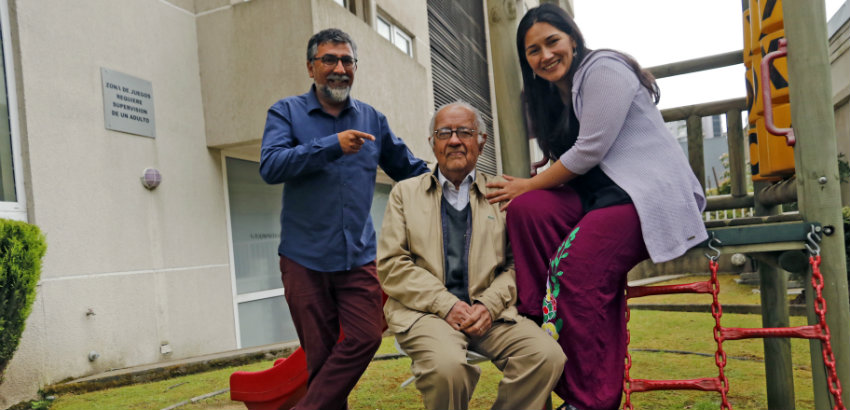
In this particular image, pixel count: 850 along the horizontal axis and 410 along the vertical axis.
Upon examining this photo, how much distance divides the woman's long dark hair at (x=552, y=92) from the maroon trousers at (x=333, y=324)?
3.72 ft

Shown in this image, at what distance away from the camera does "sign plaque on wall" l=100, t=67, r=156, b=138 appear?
5520 mm

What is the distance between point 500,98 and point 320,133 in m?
0.99

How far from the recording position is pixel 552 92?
2.75 metres

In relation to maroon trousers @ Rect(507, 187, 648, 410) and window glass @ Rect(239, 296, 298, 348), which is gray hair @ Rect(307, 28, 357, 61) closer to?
maroon trousers @ Rect(507, 187, 648, 410)

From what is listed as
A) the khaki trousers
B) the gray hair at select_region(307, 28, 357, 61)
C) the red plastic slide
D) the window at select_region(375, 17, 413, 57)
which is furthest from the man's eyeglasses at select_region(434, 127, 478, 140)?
the window at select_region(375, 17, 413, 57)

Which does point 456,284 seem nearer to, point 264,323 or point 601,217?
point 601,217

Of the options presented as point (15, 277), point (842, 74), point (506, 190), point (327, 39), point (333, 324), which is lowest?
point (333, 324)

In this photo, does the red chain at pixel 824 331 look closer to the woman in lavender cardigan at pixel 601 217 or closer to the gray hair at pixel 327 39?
the woman in lavender cardigan at pixel 601 217

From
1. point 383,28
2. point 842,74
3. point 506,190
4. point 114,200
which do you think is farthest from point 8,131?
point 842,74

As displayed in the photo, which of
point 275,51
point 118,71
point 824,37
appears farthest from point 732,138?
point 118,71

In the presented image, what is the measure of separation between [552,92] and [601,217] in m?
0.72

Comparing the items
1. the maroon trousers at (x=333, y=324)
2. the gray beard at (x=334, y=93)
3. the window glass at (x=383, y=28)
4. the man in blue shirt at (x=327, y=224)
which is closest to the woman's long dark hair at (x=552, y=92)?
the man in blue shirt at (x=327, y=224)

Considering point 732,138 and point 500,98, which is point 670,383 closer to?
point 500,98

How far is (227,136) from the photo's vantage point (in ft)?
21.7
